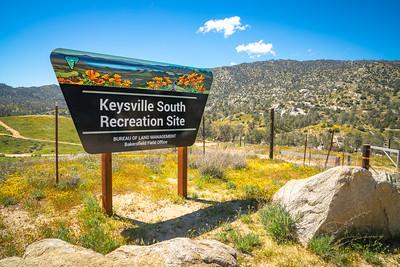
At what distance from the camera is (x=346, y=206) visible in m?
4.55

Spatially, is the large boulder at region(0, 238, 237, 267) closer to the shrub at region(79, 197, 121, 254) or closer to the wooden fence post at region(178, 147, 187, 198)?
the shrub at region(79, 197, 121, 254)

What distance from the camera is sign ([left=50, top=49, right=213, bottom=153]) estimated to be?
16.4 ft

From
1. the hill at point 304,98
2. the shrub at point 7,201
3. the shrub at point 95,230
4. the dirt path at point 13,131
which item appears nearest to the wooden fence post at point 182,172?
the shrub at point 95,230

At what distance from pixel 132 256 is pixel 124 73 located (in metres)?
4.22

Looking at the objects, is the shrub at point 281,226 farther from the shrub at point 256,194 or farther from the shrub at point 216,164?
the shrub at point 216,164

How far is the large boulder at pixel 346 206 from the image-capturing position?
14.7 feet

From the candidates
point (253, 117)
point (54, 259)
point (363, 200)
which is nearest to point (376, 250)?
point (363, 200)

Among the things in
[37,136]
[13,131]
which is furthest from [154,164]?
[13,131]

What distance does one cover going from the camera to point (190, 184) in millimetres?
8828

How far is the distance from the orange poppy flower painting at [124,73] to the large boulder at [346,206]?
4051 millimetres

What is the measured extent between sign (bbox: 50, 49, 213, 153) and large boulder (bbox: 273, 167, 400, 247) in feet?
11.7

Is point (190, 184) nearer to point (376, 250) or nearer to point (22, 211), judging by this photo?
point (22, 211)

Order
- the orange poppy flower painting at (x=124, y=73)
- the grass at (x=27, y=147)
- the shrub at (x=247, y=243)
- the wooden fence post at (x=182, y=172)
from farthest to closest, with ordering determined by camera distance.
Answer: the grass at (x=27, y=147), the wooden fence post at (x=182, y=172), the orange poppy flower painting at (x=124, y=73), the shrub at (x=247, y=243)

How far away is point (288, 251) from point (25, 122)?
109 metres
